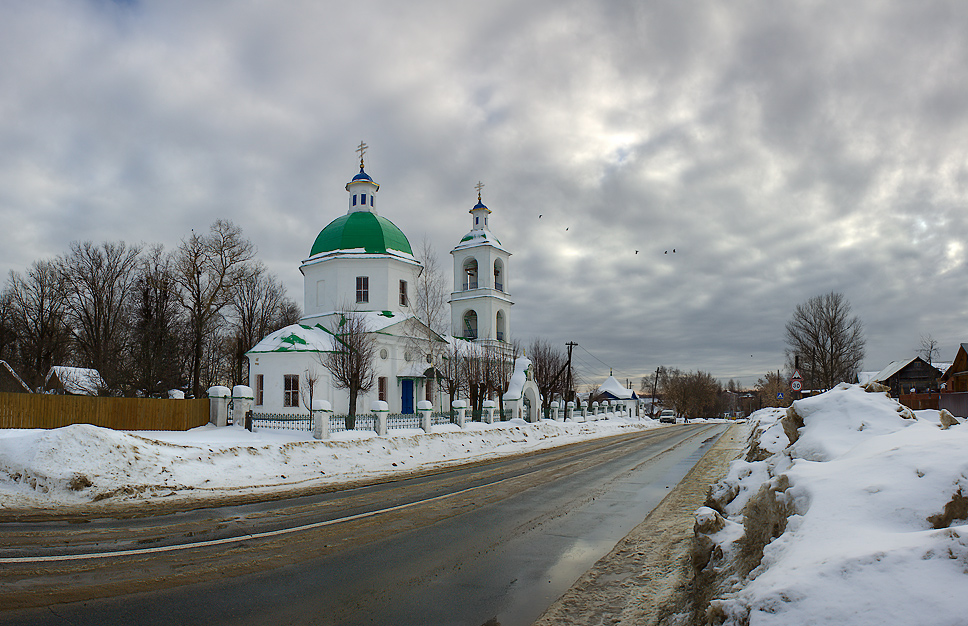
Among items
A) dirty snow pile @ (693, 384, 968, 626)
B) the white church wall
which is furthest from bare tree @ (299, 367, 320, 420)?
Result: dirty snow pile @ (693, 384, 968, 626)

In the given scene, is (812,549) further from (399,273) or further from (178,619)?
(399,273)

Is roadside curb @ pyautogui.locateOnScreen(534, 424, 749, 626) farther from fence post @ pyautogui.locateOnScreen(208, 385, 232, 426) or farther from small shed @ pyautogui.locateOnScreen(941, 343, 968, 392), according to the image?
small shed @ pyautogui.locateOnScreen(941, 343, 968, 392)

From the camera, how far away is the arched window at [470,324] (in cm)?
4536

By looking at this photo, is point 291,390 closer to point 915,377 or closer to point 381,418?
point 381,418

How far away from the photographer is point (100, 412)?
18.6m

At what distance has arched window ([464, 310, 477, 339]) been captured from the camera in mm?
45359

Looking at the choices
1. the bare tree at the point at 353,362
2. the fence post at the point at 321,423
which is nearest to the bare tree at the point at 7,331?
the bare tree at the point at 353,362

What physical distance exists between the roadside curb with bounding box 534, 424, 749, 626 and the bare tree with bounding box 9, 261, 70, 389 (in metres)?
47.1

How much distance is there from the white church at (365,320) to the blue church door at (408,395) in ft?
0.16

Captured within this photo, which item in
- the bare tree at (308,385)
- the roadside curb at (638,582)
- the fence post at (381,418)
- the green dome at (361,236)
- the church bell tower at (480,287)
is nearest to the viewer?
the roadside curb at (638,582)

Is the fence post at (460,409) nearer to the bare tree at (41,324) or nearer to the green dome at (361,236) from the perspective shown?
the green dome at (361,236)

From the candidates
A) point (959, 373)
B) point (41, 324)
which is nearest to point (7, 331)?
point (41, 324)

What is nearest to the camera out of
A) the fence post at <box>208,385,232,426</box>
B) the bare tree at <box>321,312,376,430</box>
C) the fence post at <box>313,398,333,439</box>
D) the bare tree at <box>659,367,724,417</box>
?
the fence post at <box>313,398,333,439</box>

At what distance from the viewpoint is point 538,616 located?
4.95m
